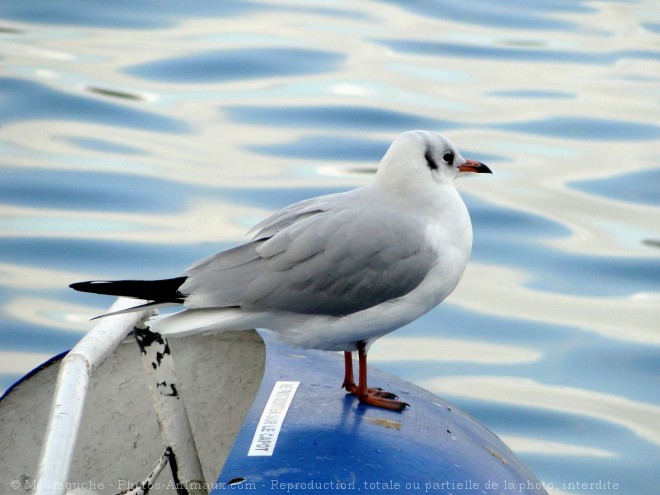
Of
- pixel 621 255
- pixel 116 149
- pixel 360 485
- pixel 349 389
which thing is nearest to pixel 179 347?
pixel 349 389

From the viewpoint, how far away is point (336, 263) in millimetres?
3412

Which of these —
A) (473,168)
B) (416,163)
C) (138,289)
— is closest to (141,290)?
(138,289)

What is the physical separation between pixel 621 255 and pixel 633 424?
61.8 inches

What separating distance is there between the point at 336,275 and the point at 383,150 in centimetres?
468

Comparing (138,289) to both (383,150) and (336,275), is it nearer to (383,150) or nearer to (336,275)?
(336,275)

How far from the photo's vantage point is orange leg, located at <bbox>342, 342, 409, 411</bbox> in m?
3.46

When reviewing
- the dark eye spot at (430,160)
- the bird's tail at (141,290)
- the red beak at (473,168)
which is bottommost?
the bird's tail at (141,290)

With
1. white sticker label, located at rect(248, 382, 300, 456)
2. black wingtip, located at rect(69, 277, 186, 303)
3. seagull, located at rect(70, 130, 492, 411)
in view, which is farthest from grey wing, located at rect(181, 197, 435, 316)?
white sticker label, located at rect(248, 382, 300, 456)

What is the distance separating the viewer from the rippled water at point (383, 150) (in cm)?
592

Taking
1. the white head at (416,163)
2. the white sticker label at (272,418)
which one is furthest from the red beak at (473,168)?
the white sticker label at (272,418)

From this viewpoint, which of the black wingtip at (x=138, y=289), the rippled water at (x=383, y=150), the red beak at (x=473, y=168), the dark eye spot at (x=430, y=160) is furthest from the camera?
the rippled water at (x=383, y=150)

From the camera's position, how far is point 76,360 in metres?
2.97

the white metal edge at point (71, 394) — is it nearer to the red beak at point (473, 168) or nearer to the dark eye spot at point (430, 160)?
the dark eye spot at point (430, 160)

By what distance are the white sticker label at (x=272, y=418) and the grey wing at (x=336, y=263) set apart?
0.80 ft
